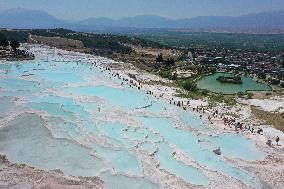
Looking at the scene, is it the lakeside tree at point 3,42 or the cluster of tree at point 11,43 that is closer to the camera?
the cluster of tree at point 11,43

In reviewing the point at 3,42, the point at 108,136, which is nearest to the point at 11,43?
the point at 3,42

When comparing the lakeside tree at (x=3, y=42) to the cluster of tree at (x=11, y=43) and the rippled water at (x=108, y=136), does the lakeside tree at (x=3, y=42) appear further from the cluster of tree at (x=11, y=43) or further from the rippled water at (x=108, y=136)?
the rippled water at (x=108, y=136)

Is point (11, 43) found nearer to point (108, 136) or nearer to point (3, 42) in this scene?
point (3, 42)

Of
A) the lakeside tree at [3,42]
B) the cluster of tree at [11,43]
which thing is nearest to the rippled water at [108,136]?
the cluster of tree at [11,43]

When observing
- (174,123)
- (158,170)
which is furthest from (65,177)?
(174,123)

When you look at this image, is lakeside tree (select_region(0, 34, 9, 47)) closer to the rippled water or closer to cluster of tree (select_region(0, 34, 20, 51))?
cluster of tree (select_region(0, 34, 20, 51))

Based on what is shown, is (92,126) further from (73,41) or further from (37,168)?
(73,41)

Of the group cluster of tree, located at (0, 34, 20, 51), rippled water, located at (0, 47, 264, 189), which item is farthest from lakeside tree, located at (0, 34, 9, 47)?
rippled water, located at (0, 47, 264, 189)

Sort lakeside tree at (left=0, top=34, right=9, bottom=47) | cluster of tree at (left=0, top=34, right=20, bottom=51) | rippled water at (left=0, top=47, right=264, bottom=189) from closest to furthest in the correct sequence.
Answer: rippled water at (left=0, top=47, right=264, bottom=189) → cluster of tree at (left=0, top=34, right=20, bottom=51) → lakeside tree at (left=0, top=34, right=9, bottom=47)
